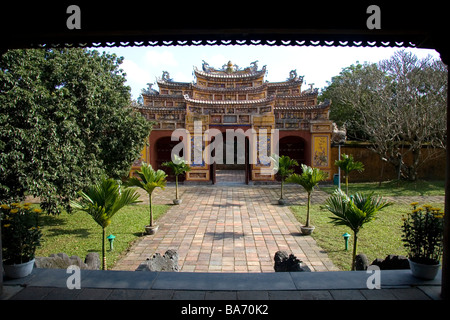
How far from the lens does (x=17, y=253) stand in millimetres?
3668

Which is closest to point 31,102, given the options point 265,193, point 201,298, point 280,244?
point 201,298

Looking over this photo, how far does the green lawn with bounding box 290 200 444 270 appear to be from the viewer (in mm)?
6478

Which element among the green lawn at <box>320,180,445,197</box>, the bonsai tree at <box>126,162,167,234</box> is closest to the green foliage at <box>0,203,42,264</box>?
the bonsai tree at <box>126,162,167,234</box>

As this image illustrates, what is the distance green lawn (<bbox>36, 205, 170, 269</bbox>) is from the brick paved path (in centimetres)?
42

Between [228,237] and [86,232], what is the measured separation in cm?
407

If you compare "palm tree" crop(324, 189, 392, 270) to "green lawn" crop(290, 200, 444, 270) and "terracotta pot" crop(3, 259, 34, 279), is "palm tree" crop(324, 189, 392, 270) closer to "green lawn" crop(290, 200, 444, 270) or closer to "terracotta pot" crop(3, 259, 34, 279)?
"green lawn" crop(290, 200, 444, 270)

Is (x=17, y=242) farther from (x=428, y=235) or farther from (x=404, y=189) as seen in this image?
(x=404, y=189)

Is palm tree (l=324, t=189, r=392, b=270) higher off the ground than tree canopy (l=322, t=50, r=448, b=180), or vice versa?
tree canopy (l=322, t=50, r=448, b=180)

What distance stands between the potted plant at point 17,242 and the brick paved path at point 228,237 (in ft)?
7.96

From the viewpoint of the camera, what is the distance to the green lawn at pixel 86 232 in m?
6.92

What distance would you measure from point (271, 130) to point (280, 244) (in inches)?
421

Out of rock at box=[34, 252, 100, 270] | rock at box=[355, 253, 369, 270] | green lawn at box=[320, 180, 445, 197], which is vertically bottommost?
green lawn at box=[320, 180, 445, 197]

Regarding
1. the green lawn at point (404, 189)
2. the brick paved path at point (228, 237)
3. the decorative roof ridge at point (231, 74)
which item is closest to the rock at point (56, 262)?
the brick paved path at point (228, 237)

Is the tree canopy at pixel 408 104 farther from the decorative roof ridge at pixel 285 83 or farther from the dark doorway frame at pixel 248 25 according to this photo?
the dark doorway frame at pixel 248 25
